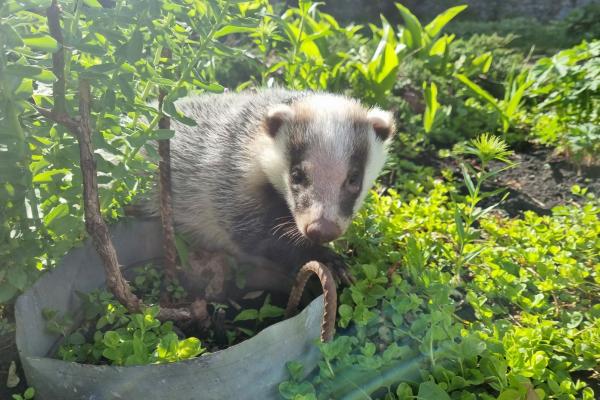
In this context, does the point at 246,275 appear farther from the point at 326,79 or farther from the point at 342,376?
the point at 326,79

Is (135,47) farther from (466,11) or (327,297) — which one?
(466,11)

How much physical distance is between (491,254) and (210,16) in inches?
65.1

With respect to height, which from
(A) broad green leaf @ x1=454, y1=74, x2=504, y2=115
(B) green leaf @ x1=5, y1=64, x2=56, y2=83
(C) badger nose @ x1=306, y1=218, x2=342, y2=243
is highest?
(B) green leaf @ x1=5, y1=64, x2=56, y2=83

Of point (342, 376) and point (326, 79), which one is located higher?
point (326, 79)

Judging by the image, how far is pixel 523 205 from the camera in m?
3.43

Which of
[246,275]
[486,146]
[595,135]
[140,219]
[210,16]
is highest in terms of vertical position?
[210,16]

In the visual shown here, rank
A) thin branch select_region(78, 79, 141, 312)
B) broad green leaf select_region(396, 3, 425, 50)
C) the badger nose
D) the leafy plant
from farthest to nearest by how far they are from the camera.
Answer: broad green leaf select_region(396, 3, 425, 50)
the leafy plant
the badger nose
thin branch select_region(78, 79, 141, 312)

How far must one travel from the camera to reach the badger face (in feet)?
7.29

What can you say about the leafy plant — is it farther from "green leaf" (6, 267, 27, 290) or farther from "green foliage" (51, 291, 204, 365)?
"green leaf" (6, 267, 27, 290)

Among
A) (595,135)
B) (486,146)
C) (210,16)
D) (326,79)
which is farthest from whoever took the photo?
(326,79)

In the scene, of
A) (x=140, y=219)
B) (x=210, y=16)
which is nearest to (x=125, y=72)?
(x=210, y=16)

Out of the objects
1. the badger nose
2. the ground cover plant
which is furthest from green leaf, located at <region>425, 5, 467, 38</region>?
the badger nose

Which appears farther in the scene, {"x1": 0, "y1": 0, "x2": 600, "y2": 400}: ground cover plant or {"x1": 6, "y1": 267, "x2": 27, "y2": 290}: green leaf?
{"x1": 6, "y1": 267, "x2": 27, "y2": 290}: green leaf

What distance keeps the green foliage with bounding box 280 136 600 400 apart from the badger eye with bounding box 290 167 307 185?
1.24ft
